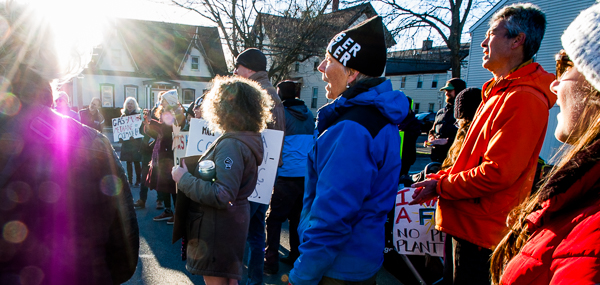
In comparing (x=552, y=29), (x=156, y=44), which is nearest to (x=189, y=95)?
(x=156, y=44)

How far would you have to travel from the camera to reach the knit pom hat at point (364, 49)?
5.69 ft

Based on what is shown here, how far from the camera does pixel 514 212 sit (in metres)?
1.32

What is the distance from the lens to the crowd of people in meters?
0.97

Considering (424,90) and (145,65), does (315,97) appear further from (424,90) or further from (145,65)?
(145,65)

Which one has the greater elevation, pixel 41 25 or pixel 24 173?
pixel 41 25

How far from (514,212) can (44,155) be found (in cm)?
172

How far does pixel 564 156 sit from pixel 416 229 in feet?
6.32

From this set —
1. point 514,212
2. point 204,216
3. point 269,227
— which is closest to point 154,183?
point 269,227

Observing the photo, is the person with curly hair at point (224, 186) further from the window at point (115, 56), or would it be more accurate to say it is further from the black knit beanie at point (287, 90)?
the window at point (115, 56)

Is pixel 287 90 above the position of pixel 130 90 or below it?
below

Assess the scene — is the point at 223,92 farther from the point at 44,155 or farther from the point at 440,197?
the point at 440,197

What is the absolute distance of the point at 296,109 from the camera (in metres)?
4.06

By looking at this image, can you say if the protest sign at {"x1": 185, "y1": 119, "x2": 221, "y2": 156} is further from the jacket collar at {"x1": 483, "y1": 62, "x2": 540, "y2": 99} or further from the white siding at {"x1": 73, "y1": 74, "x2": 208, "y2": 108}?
the white siding at {"x1": 73, "y1": 74, "x2": 208, "y2": 108}

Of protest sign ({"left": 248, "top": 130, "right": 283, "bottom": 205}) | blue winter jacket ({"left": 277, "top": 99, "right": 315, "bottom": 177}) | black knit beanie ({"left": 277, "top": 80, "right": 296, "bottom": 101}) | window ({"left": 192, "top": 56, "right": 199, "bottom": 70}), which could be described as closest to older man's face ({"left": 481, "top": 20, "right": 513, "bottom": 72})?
protest sign ({"left": 248, "top": 130, "right": 283, "bottom": 205})
